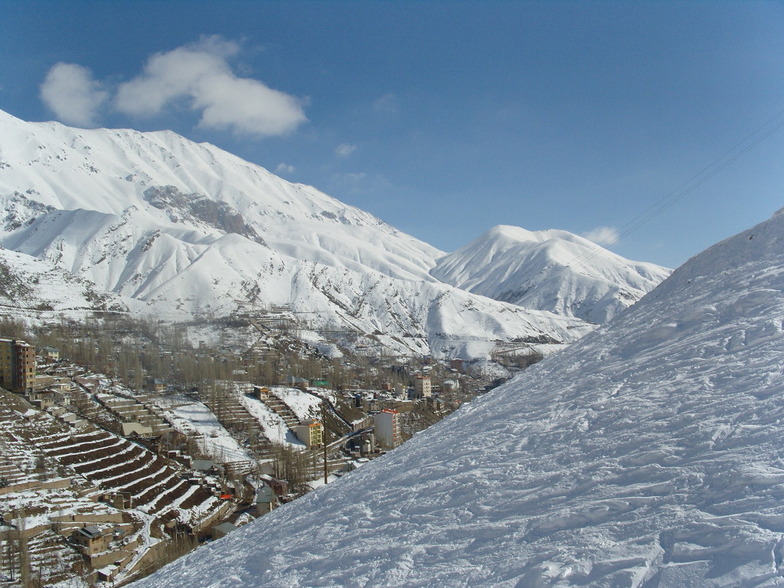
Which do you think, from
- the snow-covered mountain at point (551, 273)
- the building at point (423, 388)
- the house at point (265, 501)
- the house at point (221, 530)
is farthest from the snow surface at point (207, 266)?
the house at point (221, 530)

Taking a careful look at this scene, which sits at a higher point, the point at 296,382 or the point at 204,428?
the point at 296,382

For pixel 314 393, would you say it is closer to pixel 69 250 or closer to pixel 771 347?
pixel 771 347

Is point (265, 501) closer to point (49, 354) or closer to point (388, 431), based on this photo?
point (388, 431)

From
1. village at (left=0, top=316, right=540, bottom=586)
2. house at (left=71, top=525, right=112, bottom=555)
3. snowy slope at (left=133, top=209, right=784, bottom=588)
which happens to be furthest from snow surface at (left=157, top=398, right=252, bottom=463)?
snowy slope at (left=133, top=209, right=784, bottom=588)

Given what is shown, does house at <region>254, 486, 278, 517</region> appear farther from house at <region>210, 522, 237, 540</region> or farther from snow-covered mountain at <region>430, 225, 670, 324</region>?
snow-covered mountain at <region>430, 225, 670, 324</region>

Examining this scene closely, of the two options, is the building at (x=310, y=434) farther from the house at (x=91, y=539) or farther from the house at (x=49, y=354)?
the house at (x=49, y=354)

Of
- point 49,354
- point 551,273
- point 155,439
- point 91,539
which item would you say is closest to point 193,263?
point 49,354

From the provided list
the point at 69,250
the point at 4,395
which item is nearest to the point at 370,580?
the point at 4,395
